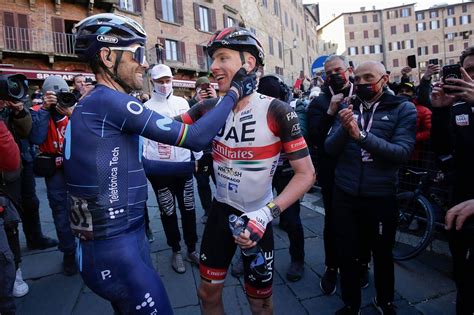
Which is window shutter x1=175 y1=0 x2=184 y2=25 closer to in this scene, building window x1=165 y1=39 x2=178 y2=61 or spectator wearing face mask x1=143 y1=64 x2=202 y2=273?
building window x1=165 y1=39 x2=178 y2=61

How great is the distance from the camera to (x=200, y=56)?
86.2 ft

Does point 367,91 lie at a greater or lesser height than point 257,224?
greater

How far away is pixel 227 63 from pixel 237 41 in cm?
15

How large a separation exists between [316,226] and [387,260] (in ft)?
7.45

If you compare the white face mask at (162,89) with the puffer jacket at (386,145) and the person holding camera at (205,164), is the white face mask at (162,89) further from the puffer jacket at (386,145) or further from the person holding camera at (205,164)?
the puffer jacket at (386,145)

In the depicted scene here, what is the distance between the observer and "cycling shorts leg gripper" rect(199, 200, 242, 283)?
2.06 m

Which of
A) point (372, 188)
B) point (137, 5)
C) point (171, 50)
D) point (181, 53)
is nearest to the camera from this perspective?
point (372, 188)

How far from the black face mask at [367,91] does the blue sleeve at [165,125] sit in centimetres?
141

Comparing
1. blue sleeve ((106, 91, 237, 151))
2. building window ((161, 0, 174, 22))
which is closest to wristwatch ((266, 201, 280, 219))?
blue sleeve ((106, 91, 237, 151))

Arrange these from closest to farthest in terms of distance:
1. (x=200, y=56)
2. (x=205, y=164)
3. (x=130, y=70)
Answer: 1. (x=130, y=70)
2. (x=205, y=164)
3. (x=200, y=56)

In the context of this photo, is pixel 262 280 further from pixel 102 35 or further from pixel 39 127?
pixel 39 127

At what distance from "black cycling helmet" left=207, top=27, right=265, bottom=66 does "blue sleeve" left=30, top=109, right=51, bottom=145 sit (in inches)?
98.9

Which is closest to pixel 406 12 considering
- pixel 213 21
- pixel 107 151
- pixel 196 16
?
pixel 213 21

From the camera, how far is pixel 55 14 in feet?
60.8
